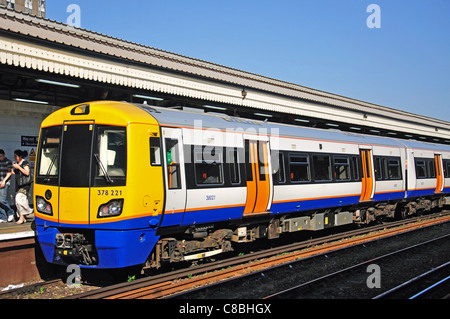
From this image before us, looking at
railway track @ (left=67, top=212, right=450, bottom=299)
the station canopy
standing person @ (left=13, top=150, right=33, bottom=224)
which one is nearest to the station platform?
standing person @ (left=13, top=150, right=33, bottom=224)

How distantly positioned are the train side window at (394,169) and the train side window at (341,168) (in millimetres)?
2893

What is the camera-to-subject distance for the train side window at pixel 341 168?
1205 centimetres

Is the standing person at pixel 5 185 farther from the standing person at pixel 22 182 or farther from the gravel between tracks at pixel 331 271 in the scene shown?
the gravel between tracks at pixel 331 271

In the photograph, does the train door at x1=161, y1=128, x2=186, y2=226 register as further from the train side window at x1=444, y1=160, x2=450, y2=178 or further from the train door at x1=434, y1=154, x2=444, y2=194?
the train side window at x1=444, y1=160, x2=450, y2=178

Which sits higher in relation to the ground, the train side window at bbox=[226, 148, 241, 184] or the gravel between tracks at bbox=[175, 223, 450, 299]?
the train side window at bbox=[226, 148, 241, 184]

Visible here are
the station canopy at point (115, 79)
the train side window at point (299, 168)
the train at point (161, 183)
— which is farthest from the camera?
the train side window at point (299, 168)

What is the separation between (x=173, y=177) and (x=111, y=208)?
131 cm

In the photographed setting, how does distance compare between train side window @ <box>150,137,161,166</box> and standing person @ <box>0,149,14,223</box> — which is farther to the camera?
standing person @ <box>0,149,14,223</box>

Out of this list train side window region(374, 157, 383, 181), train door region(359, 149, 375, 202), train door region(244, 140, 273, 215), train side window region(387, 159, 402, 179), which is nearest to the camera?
train door region(244, 140, 273, 215)

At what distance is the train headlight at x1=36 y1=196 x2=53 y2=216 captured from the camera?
7240 mm

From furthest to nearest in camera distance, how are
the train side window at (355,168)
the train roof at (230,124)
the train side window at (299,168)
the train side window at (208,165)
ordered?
the train side window at (355,168), the train side window at (299,168), the train side window at (208,165), the train roof at (230,124)

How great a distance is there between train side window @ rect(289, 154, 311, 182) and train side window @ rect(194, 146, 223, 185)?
261 centimetres

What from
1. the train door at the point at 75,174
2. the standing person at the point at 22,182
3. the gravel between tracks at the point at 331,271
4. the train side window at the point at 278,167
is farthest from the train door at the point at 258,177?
the standing person at the point at 22,182
